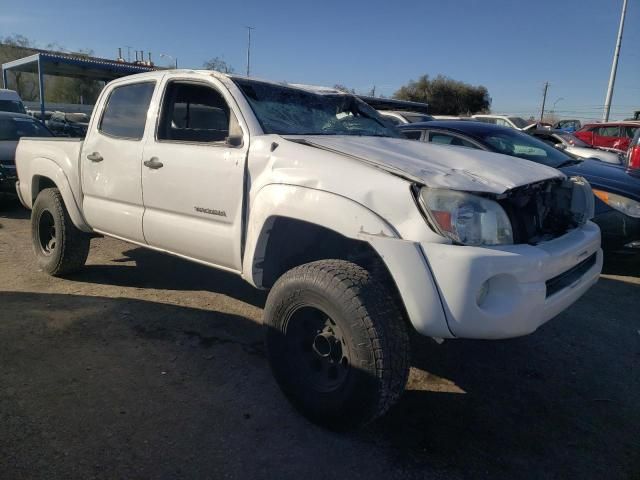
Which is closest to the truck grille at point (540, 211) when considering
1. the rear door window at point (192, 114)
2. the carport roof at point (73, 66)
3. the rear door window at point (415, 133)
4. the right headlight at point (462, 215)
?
the right headlight at point (462, 215)

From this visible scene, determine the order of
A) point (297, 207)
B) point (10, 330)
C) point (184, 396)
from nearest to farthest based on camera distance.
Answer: point (297, 207)
point (184, 396)
point (10, 330)

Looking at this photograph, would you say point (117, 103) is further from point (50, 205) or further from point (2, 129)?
point (2, 129)

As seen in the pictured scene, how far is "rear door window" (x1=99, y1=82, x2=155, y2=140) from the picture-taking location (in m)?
3.73

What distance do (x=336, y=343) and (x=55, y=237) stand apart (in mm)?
3341

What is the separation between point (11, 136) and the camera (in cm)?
894

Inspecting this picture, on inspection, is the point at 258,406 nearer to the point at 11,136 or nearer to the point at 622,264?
the point at 622,264

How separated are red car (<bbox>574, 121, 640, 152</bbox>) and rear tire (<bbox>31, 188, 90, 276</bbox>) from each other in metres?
15.2

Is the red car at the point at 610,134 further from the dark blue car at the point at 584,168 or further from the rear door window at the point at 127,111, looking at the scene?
the rear door window at the point at 127,111

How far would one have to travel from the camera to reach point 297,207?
2547 mm

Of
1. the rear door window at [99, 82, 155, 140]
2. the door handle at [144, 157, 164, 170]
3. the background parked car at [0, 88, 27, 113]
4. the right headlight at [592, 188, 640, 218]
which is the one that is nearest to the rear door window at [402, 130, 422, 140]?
the right headlight at [592, 188, 640, 218]

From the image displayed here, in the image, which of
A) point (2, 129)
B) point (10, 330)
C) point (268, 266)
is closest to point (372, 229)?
point (268, 266)

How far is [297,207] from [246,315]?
1.70 m

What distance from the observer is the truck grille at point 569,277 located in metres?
2.43

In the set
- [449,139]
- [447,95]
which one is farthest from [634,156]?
[447,95]
